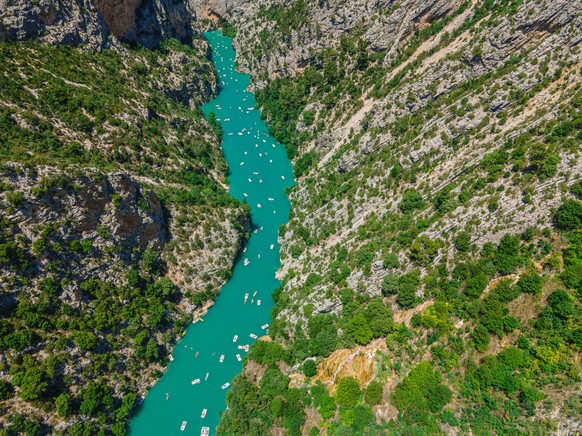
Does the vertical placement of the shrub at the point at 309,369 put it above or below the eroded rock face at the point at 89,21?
below

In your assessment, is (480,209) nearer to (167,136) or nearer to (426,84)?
(426,84)

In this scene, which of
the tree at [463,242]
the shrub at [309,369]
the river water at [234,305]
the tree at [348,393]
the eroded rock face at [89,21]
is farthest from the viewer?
the eroded rock face at [89,21]

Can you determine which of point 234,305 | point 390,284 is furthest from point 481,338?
point 234,305

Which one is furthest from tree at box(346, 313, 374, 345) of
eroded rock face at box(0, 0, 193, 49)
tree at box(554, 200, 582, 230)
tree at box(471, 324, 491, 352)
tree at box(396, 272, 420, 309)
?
eroded rock face at box(0, 0, 193, 49)

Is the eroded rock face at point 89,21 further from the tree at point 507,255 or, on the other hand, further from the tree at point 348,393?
the tree at point 507,255

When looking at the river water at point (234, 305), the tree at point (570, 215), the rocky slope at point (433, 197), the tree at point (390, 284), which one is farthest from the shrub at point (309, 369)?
the tree at point (570, 215)

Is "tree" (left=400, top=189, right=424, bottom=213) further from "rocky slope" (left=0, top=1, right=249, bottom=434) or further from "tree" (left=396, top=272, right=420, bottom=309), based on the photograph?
"rocky slope" (left=0, top=1, right=249, bottom=434)

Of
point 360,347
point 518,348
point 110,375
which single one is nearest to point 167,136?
point 110,375
